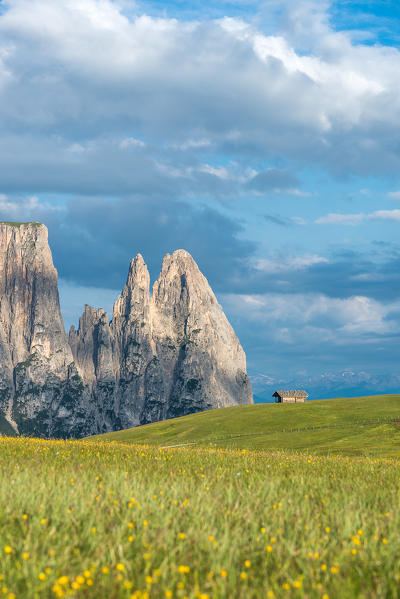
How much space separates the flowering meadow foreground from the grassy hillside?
3988 cm

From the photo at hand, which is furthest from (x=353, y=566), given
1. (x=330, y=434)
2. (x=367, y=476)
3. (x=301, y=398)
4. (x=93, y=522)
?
(x=301, y=398)

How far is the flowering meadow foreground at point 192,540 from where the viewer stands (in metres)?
7.70

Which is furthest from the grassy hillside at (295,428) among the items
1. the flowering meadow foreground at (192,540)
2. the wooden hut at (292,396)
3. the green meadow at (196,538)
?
the flowering meadow foreground at (192,540)

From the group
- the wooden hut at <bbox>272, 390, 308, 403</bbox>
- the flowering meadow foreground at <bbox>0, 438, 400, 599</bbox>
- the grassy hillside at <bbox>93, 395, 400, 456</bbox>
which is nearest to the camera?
the flowering meadow foreground at <bbox>0, 438, 400, 599</bbox>

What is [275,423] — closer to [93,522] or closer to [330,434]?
[330,434]

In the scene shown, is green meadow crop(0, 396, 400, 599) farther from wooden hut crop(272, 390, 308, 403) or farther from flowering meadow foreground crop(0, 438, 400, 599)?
wooden hut crop(272, 390, 308, 403)

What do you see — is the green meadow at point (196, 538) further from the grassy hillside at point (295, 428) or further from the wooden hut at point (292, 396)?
the wooden hut at point (292, 396)

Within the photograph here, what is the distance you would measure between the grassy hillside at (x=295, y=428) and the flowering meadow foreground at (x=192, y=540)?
39.9 m

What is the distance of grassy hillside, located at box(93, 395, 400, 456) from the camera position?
64.7 meters

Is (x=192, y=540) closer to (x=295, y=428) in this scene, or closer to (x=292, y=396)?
(x=295, y=428)

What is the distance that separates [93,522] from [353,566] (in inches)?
171

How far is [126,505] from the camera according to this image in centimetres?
1084

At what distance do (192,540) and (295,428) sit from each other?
76.2 metres

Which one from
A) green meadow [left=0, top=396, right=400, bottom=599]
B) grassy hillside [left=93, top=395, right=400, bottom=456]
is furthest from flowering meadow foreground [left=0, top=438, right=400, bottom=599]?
grassy hillside [left=93, top=395, right=400, bottom=456]
